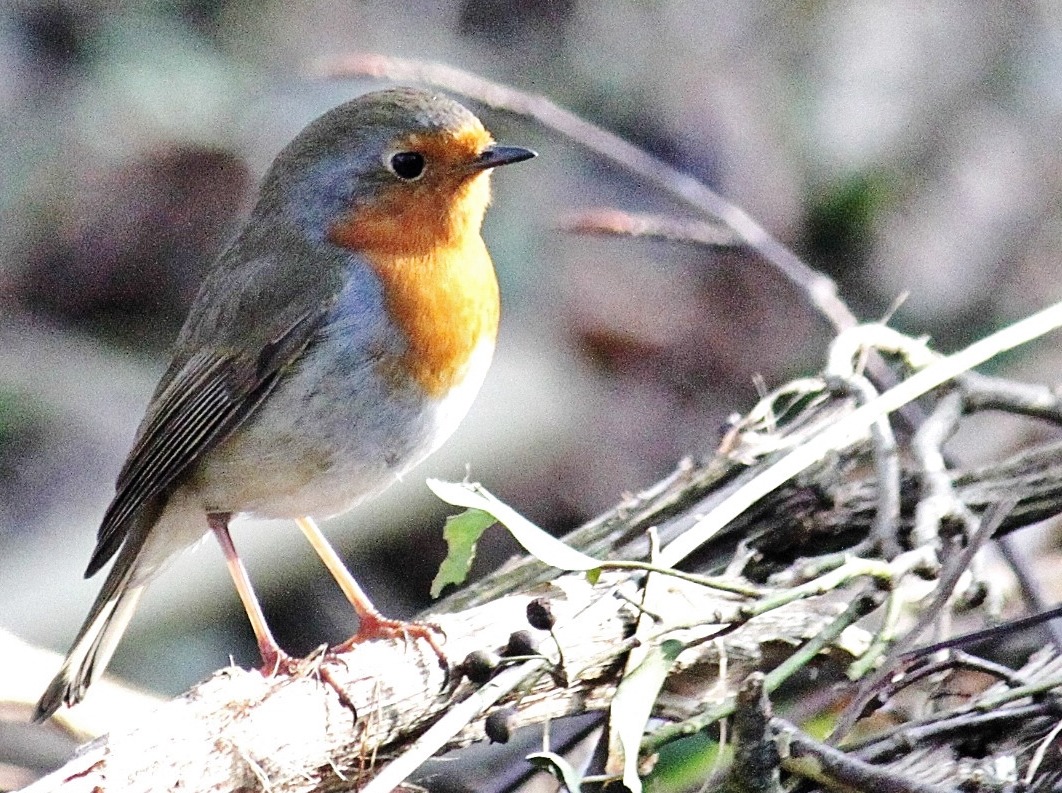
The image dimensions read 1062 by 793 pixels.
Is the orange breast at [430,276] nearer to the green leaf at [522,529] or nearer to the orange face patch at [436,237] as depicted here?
the orange face patch at [436,237]

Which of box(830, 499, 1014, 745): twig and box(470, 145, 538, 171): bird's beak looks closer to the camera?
box(830, 499, 1014, 745): twig

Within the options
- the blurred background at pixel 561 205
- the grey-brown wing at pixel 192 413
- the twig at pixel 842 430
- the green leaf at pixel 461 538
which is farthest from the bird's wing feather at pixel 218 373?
the blurred background at pixel 561 205

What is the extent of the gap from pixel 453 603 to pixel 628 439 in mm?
2918

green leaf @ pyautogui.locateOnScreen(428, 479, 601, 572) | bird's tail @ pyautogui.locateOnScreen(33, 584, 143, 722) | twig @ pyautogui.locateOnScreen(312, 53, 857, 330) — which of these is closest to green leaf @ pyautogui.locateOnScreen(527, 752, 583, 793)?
green leaf @ pyautogui.locateOnScreen(428, 479, 601, 572)

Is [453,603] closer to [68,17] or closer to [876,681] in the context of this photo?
[876,681]

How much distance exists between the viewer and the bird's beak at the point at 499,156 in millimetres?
3443

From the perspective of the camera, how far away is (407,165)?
11.6 ft

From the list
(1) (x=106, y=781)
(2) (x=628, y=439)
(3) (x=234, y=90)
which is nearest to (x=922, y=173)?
(2) (x=628, y=439)

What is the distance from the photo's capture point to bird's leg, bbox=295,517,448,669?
97.6 inches

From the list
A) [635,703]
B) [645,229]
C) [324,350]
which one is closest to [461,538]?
[635,703]

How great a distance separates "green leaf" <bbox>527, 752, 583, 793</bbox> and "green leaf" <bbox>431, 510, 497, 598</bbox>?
1.27 feet

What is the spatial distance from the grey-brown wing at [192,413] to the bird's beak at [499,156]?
1.54 ft

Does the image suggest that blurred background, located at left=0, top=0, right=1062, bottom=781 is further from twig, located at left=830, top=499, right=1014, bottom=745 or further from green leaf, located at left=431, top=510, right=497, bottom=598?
twig, located at left=830, top=499, right=1014, bottom=745

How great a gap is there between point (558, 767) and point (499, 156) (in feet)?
5.70
